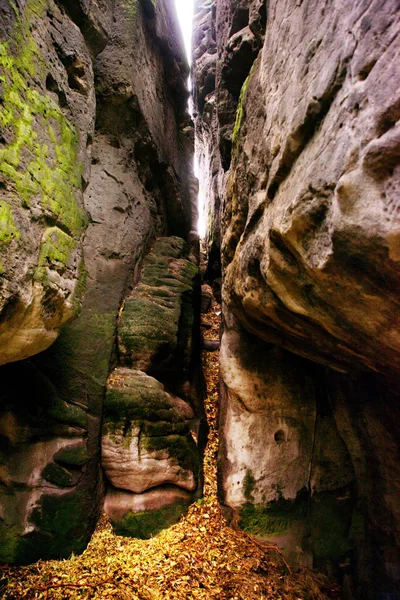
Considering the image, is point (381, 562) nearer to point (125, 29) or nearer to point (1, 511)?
point (1, 511)

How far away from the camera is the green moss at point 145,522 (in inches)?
163

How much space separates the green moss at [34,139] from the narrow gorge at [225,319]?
0.07 feet

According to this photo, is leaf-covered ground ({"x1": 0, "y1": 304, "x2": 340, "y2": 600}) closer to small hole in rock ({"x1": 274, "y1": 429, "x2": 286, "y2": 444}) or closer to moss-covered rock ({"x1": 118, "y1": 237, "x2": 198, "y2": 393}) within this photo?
small hole in rock ({"x1": 274, "y1": 429, "x2": 286, "y2": 444})

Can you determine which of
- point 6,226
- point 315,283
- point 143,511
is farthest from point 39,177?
point 143,511

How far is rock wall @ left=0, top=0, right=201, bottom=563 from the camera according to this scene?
2.61m

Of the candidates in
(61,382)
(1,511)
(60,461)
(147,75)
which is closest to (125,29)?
(147,75)

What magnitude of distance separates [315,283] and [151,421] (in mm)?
3162

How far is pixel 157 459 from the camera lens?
4395 mm

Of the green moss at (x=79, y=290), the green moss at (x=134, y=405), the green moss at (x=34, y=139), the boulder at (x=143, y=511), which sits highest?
the green moss at (x=34, y=139)

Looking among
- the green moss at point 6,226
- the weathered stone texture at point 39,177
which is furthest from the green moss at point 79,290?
the green moss at point 6,226

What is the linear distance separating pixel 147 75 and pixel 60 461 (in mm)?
7839

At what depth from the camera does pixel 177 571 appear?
3629mm

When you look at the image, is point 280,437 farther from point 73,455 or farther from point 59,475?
point 59,475

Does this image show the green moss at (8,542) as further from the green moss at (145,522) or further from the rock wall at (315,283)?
the rock wall at (315,283)
